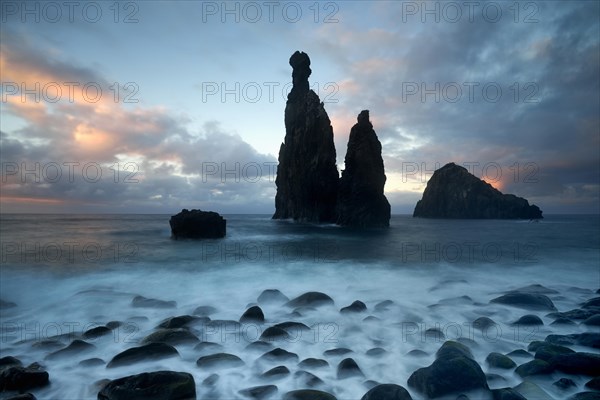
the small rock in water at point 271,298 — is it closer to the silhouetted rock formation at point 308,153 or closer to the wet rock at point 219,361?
the wet rock at point 219,361

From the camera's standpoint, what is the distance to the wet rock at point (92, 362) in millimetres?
5059

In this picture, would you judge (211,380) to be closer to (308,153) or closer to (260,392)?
(260,392)

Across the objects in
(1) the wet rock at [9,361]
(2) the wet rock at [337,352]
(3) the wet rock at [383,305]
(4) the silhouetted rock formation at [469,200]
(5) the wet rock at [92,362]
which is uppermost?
(4) the silhouetted rock formation at [469,200]

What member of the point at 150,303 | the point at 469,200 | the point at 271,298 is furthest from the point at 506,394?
the point at 469,200

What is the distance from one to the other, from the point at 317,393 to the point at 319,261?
38.1ft

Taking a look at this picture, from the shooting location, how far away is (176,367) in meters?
4.95

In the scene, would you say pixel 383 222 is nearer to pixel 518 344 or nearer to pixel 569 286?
pixel 569 286

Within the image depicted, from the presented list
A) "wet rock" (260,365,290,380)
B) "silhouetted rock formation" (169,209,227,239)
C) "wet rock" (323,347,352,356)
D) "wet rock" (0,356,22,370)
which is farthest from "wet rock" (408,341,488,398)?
"silhouetted rock formation" (169,209,227,239)

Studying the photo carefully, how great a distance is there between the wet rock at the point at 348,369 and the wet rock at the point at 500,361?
2085mm

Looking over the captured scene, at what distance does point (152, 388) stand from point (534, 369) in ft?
17.5

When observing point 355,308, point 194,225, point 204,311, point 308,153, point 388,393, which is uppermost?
point 308,153

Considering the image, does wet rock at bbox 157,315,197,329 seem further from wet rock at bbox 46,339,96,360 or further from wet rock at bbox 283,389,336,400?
wet rock at bbox 283,389,336,400

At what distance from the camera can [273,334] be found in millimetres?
6078

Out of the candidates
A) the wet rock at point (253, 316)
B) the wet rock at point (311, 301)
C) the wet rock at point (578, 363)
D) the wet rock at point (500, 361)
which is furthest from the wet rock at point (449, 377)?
the wet rock at point (311, 301)
